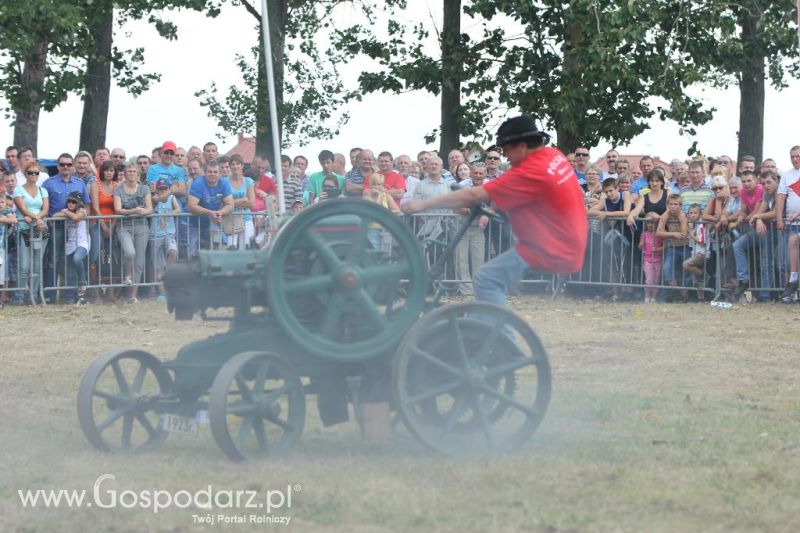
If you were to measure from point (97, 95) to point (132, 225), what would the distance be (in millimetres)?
10957

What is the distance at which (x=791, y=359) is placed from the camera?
481 inches

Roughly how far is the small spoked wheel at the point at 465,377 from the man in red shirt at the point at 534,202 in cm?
Answer: 61

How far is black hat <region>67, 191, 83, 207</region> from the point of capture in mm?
17484

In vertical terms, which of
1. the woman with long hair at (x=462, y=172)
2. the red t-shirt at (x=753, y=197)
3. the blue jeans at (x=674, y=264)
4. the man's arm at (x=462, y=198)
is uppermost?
the woman with long hair at (x=462, y=172)

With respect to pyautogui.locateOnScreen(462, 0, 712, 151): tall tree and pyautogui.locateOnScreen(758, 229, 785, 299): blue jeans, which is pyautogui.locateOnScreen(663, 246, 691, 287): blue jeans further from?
pyautogui.locateOnScreen(462, 0, 712, 151): tall tree

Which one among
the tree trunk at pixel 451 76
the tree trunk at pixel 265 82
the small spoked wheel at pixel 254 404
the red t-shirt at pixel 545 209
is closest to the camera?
the small spoked wheel at pixel 254 404

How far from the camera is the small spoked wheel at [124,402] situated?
8078mm

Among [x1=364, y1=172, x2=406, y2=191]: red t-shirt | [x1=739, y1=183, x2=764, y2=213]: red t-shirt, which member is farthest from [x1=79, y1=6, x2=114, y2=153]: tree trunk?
[x1=739, y1=183, x2=764, y2=213]: red t-shirt

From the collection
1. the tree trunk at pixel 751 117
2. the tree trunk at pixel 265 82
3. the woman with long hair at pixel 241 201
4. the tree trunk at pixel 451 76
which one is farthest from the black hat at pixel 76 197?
the tree trunk at pixel 751 117

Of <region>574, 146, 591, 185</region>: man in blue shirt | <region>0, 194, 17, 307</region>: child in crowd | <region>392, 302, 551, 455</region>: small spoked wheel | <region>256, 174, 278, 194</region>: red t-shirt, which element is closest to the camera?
<region>392, 302, 551, 455</region>: small spoked wheel

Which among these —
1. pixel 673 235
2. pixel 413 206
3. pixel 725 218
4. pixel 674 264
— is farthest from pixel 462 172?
pixel 413 206

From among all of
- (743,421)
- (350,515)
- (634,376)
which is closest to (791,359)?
(634,376)

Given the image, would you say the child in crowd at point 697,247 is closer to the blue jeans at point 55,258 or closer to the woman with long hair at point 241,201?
the woman with long hair at point 241,201

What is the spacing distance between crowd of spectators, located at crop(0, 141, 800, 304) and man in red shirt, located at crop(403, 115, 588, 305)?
8.46m
